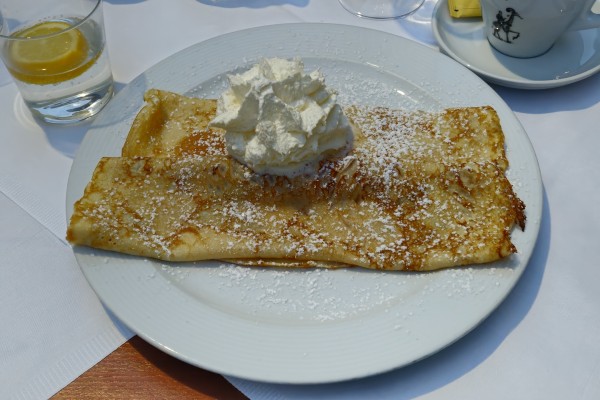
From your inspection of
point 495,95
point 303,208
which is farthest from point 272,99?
point 495,95

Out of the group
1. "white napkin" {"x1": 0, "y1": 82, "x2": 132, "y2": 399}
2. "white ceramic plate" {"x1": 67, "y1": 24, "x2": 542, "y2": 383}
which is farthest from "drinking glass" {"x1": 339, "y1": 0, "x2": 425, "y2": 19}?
"white napkin" {"x1": 0, "y1": 82, "x2": 132, "y2": 399}

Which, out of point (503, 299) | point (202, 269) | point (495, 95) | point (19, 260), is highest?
point (495, 95)

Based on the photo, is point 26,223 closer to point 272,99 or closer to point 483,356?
point 272,99

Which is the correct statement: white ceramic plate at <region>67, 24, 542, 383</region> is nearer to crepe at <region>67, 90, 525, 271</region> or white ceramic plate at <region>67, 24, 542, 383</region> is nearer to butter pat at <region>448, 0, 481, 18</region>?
crepe at <region>67, 90, 525, 271</region>

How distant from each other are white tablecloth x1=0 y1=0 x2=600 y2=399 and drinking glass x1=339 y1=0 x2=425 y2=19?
10 cm

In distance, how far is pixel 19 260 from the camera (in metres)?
1.47

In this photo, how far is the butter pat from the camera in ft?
6.29

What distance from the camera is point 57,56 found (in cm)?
163

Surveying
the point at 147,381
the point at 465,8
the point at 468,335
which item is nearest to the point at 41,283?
the point at 147,381

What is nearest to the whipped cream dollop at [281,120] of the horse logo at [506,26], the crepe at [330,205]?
the crepe at [330,205]

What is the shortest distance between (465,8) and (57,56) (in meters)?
1.24

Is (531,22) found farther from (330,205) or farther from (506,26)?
(330,205)

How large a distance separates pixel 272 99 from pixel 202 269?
42 cm

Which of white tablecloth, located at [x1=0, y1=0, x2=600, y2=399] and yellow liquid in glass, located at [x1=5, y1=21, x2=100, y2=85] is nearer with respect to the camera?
white tablecloth, located at [x1=0, y1=0, x2=600, y2=399]
